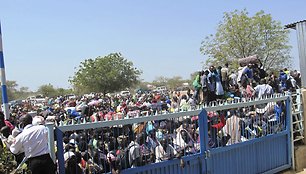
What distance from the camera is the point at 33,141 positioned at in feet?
12.2

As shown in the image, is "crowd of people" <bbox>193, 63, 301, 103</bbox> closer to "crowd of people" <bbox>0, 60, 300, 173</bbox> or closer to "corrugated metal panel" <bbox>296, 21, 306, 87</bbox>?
"corrugated metal panel" <bbox>296, 21, 306, 87</bbox>

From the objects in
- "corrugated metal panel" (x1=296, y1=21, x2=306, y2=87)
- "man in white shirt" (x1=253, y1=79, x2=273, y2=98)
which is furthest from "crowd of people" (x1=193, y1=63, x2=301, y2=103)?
"corrugated metal panel" (x1=296, y1=21, x2=306, y2=87)

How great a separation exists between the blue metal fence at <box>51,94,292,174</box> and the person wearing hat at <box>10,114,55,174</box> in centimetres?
15

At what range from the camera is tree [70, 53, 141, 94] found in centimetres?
4925

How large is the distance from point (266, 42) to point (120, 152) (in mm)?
27277

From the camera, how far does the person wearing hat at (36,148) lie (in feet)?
12.1

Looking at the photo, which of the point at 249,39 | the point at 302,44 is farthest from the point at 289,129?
the point at 249,39

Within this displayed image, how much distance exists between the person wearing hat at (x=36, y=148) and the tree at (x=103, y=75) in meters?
45.8

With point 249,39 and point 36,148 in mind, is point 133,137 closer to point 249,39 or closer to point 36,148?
point 36,148

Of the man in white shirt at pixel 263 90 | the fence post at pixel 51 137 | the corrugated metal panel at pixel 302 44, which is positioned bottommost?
the fence post at pixel 51 137

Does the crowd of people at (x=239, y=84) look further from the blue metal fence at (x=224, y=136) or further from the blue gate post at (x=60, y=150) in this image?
the blue gate post at (x=60, y=150)

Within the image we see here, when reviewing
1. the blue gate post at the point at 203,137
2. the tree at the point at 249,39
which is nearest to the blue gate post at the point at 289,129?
the blue gate post at the point at 203,137

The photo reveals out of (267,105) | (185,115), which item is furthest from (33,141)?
(267,105)

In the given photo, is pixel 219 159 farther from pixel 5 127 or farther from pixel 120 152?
pixel 5 127
